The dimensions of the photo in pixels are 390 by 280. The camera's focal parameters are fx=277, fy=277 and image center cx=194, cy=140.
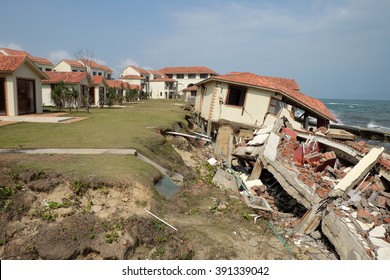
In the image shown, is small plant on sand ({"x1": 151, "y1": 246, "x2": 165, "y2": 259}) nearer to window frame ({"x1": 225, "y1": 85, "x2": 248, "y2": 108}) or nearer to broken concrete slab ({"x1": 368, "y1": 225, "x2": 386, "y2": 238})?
broken concrete slab ({"x1": 368, "y1": 225, "x2": 386, "y2": 238})

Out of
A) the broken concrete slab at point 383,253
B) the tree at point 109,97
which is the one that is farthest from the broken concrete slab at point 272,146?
the tree at point 109,97

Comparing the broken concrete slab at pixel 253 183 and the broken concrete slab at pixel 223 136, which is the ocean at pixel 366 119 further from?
the broken concrete slab at pixel 253 183

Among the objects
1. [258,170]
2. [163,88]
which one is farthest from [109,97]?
[163,88]

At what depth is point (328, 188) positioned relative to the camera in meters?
9.70

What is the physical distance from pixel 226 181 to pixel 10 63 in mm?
18310

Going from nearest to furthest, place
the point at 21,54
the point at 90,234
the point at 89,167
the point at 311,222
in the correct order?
1. the point at 90,234
2. the point at 89,167
3. the point at 311,222
4. the point at 21,54

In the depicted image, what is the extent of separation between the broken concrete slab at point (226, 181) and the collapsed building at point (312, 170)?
8.0 inches

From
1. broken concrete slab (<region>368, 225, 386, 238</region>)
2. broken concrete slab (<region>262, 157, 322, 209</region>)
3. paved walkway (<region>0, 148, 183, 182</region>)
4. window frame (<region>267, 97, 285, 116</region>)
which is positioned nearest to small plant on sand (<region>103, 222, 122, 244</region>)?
paved walkway (<region>0, 148, 183, 182</region>)

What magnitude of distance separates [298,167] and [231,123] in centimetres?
1020

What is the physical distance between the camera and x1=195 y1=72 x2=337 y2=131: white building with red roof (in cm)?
1998

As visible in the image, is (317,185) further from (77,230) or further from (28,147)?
(28,147)

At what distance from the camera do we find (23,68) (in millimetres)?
20734

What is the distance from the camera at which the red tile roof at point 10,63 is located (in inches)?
755

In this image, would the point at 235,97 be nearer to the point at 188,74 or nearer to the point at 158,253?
the point at 158,253
